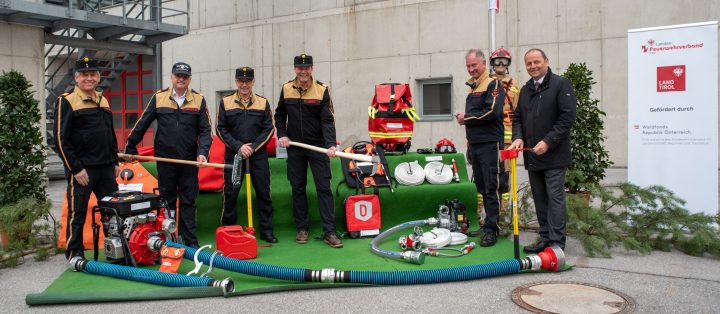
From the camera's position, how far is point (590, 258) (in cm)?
548

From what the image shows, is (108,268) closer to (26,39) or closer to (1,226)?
(1,226)

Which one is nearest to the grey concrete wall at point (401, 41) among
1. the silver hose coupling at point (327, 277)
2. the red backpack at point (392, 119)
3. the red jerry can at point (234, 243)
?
the red backpack at point (392, 119)

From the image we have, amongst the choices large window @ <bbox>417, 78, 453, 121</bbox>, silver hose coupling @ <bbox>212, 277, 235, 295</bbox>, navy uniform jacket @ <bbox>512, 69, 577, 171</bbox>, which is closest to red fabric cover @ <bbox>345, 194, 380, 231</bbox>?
navy uniform jacket @ <bbox>512, 69, 577, 171</bbox>

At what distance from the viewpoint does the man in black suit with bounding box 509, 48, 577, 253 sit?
528 centimetres

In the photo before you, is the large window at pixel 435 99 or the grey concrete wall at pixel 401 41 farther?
the large window at pixel 435 99

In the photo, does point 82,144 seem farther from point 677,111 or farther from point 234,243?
point 677,111

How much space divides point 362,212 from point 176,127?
2.13 meters

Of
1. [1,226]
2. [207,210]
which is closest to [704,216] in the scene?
[207,210]

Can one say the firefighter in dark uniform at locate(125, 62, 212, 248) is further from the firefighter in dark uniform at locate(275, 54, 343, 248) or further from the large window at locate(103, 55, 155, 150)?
the large window at locate(103, 55, 155, 150)

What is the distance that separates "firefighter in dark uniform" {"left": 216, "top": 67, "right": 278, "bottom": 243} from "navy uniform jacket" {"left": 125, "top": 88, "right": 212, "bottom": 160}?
260 millimetres

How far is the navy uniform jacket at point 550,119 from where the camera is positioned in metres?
5.27

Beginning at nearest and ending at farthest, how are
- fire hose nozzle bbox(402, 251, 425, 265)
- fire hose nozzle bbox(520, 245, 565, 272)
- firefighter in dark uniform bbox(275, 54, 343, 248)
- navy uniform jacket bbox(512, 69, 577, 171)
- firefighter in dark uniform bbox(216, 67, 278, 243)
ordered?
1. fire hose nozzle bbox(520, 245, 565, 272)
2. fire hose nozzle bbox(402, 251, 425, 265)
3. navy uniform jacket bbox(512, 69, 577, 171)
4. firefighter in dark uniform bbox(216, 67, 278, 243)
5. firefighter in dark uniform bbox(275, 54, 343, 248)

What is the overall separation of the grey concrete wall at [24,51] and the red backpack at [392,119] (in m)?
6.28

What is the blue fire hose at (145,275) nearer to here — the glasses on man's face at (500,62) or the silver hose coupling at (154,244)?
the silver hose coupling at (154,244)
